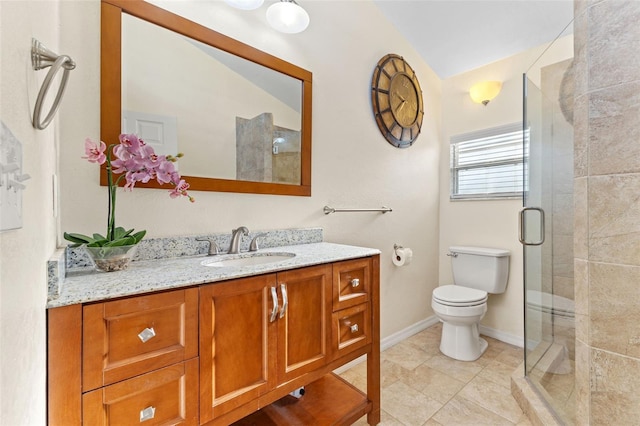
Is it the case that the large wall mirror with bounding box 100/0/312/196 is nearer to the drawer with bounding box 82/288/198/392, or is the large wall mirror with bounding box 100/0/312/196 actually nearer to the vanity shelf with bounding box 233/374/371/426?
the drawer with bounding box 82/288/198/392

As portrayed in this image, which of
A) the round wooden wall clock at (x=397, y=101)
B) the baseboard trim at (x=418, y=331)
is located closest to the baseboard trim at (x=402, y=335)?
the baseboard trim at (x=418, y=331)

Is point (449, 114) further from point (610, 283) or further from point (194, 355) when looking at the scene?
point (194, 355)

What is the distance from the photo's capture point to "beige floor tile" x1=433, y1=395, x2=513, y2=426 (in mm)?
1511

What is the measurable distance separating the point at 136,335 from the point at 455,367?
206 cm

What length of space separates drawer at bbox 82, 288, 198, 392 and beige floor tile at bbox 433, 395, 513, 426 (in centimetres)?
142

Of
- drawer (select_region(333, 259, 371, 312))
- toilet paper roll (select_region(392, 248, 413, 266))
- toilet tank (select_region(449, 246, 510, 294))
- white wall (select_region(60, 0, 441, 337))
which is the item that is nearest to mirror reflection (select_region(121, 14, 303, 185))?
white wall (select_region(60, 0, 441, 337))

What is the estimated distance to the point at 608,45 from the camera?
111 centimetres

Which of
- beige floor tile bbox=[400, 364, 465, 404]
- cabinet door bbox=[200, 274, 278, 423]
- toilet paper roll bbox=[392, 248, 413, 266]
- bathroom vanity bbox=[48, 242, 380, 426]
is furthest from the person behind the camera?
toilet paper roll bbox=[392, 248, 413, 266]

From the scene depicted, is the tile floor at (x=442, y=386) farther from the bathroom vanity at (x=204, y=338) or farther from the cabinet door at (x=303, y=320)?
the cabinet door at (x=303, y=320)

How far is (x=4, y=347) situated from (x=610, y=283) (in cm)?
174

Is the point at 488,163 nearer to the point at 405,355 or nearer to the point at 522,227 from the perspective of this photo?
the point at 522,227

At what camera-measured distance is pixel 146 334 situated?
32.7 inches

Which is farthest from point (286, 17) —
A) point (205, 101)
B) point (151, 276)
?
point (151, 276)

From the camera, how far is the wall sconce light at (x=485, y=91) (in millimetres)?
2439
